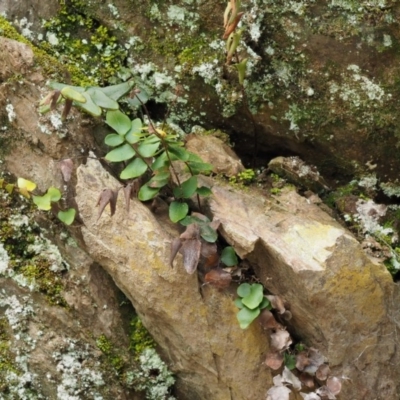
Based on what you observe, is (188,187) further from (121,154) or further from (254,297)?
(254,297)

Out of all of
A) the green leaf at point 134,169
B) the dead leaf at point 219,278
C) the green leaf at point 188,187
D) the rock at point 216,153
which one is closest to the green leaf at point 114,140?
the green leaf at point 134,169

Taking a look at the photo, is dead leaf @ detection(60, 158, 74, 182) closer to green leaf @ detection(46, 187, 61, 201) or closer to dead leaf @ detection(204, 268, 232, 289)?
green leaf @ detection(46, 187, 61, 201)

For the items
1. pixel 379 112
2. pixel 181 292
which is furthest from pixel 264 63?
pixel 181 292

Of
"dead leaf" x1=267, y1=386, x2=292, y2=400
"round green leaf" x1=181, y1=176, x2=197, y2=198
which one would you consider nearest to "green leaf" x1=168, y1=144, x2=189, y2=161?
"round green leaf" x1=181, y1=176, x2=197, y2=198

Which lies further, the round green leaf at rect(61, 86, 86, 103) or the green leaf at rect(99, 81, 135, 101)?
the green leaf at rect(99, 81, 135, 101)

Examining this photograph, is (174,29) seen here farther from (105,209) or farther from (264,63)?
(105,209)

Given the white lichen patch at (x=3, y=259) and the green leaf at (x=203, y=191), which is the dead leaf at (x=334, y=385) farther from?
the white lichen patch at (x=3, y=259)
